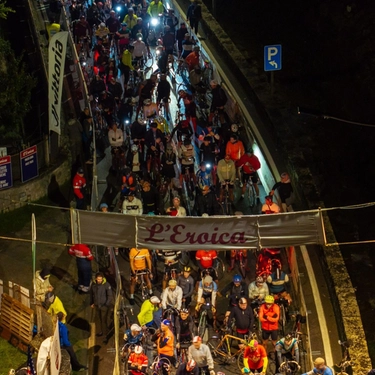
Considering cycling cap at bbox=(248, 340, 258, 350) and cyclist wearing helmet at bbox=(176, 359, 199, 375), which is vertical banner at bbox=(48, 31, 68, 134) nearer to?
cyclist wearing helmet at bbox=(176, 359, 199, 375)

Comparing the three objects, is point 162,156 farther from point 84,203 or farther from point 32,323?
point 32,323

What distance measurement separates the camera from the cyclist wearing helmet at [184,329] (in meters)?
16.4

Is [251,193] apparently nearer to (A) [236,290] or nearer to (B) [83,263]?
(A) [236,290]

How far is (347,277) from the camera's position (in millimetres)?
18078

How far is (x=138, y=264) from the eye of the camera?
18.4m

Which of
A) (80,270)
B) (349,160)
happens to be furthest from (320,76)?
(80,270)

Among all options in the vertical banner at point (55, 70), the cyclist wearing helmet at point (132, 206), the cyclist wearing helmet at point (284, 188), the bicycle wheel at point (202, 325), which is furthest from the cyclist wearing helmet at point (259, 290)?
the vertical banner at point (55, 70)

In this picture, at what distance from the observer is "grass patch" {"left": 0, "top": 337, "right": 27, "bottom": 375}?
56.2 feet

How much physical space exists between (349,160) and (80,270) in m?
10.5

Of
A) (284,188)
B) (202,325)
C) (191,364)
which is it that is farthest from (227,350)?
(284,188)

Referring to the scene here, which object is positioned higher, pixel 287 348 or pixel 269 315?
pixel 269 315

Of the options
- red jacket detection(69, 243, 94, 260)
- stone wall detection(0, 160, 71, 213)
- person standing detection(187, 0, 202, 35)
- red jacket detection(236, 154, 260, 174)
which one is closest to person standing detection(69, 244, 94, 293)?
red jacket detection(69, 243, 94, 260)

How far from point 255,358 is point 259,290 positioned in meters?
1.82

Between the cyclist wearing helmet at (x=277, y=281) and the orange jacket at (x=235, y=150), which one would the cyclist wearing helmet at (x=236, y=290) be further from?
the orange jacket at (x=235, y=150)
